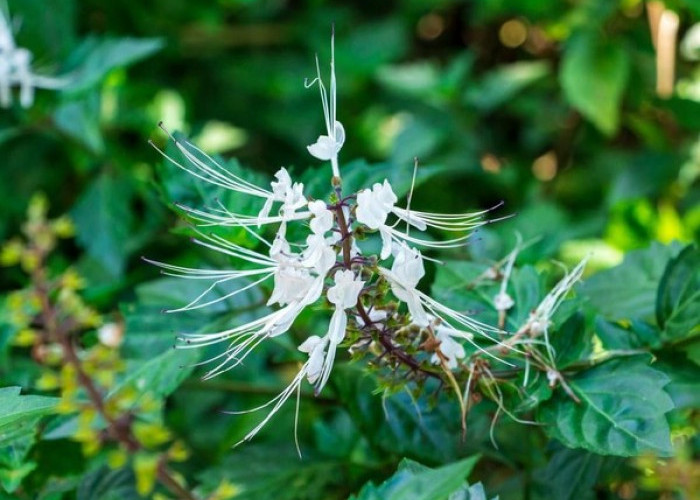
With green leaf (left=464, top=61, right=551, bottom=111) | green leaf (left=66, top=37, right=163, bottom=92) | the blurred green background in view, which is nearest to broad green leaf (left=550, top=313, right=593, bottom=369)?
the blurred green background

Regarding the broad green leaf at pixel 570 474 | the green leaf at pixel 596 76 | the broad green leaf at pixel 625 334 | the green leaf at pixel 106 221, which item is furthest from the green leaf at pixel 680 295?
the green leaf at pixel 106 221

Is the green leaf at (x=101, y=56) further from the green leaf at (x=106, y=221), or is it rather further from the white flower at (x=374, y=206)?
the white flower at (x=374, y=206)

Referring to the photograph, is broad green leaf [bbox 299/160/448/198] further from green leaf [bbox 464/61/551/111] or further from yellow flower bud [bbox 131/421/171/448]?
green leaf [bbox 464/61/551/111]

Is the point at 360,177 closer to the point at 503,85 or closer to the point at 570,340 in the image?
the point at 570,340

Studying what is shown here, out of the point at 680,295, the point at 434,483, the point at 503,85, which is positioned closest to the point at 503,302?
the point at 680,295

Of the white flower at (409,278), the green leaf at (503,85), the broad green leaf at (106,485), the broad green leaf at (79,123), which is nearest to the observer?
the white flower at (409,278)

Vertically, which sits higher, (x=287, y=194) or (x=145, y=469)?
(x=287, y=194)

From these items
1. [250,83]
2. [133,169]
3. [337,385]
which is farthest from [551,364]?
[250,83]

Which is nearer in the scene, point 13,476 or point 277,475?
point 13,476
